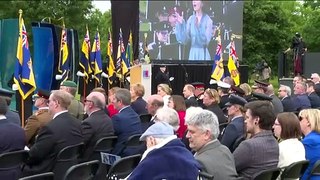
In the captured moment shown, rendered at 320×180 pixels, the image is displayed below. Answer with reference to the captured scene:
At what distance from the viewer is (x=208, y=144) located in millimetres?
4613

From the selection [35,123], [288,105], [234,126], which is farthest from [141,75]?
[234,126]

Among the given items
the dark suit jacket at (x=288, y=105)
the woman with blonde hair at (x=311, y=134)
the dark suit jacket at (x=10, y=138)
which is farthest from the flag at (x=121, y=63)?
the woman with blonde hair at (x=311, y=134)

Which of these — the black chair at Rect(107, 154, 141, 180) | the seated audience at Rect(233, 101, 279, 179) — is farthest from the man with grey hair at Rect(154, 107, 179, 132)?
the seated audience at Rect(233, 101, 279, 179)

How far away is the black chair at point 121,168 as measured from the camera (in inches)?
197

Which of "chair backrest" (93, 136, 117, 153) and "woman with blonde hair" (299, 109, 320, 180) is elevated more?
"woman with blonde hair" (299, 109, 320, 180)

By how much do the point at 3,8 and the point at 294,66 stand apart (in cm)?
2306

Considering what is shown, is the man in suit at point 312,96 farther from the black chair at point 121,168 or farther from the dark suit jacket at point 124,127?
the black chair at point 121,168

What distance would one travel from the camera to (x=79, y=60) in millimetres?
14703

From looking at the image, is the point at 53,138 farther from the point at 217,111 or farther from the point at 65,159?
the point at 217,111

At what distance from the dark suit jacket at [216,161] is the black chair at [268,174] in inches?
7.1

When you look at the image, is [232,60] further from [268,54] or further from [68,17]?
[268,54]

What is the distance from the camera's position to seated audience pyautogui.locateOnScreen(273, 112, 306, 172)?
17.6 feet

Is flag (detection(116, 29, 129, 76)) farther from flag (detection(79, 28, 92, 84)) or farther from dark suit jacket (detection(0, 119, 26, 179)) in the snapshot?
dark suit jacket (detection(0, 119, 26, 179))

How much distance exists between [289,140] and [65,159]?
7.81 feet
